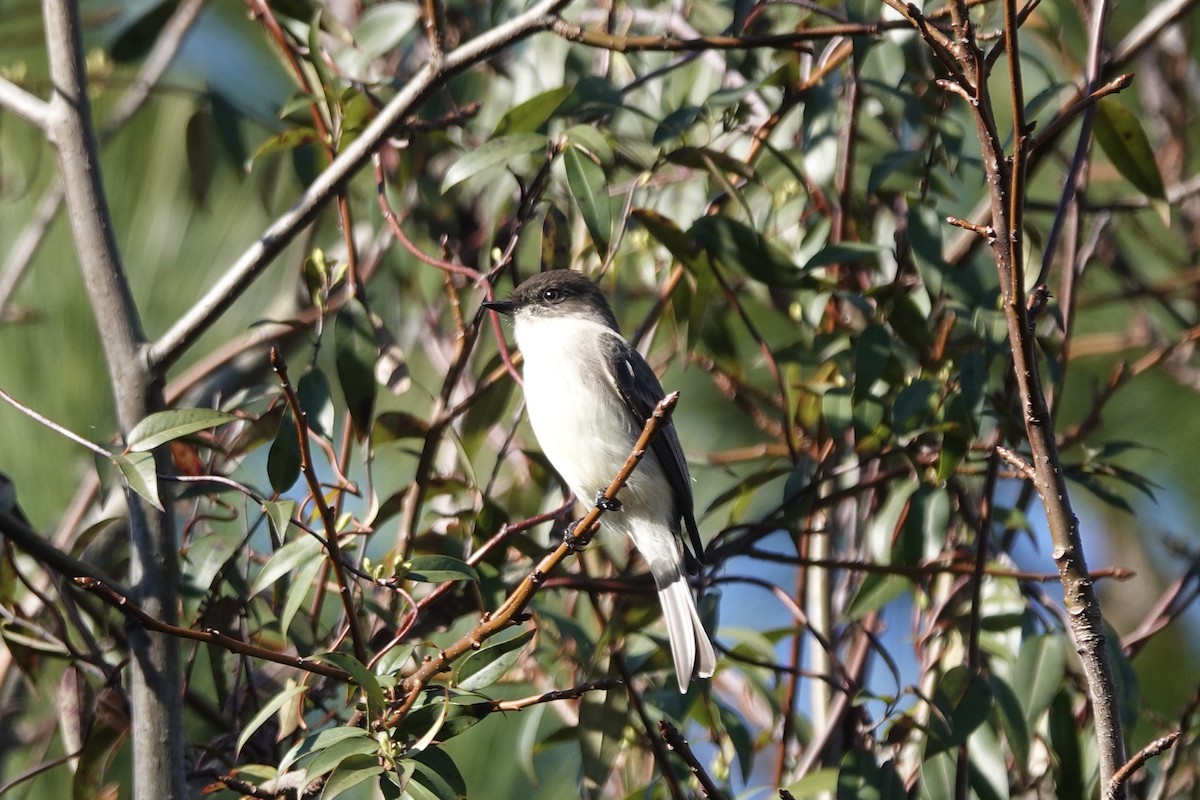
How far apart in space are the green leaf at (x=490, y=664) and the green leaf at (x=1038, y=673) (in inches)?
47.3

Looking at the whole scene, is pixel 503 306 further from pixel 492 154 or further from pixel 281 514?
pixel 281 514

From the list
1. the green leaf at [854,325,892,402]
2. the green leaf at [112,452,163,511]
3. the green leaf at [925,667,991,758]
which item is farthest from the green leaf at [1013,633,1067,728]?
the green leaf at [112,452,163,511]

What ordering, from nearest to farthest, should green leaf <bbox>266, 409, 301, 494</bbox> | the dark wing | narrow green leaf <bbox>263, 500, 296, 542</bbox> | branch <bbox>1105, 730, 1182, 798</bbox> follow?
branch <bbox>1105, 730, 1182, 798</bbox>, narrow green leaf <bbox>263, 500, 296, 542</bbox>, green leaf <bbox>266, 409, 301, 494</bbox>, the dark wing

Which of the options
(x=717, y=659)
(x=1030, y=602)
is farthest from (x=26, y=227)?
(x=1030, y=602)

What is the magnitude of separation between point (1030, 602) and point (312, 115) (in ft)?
7.14

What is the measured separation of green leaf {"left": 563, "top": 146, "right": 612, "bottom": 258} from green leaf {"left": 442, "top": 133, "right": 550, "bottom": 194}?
9cm

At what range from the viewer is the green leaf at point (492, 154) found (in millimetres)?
2859

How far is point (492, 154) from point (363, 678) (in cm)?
124

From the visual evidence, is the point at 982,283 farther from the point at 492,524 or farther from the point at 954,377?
the point at 492,524

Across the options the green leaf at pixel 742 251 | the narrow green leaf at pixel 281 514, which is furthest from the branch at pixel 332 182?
the green leaf at pixel 742 251

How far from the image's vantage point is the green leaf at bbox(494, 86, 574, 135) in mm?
3006

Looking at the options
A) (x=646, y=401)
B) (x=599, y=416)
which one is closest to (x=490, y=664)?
(x=599, y=416)

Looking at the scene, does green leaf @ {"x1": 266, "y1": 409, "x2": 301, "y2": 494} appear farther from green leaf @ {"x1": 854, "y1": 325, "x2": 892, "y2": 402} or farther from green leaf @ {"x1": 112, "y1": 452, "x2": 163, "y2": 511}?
green leaf @ {"x1": 854, "y1": 325, "x2": 892, "y2": 402}

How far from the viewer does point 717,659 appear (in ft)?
10.4
